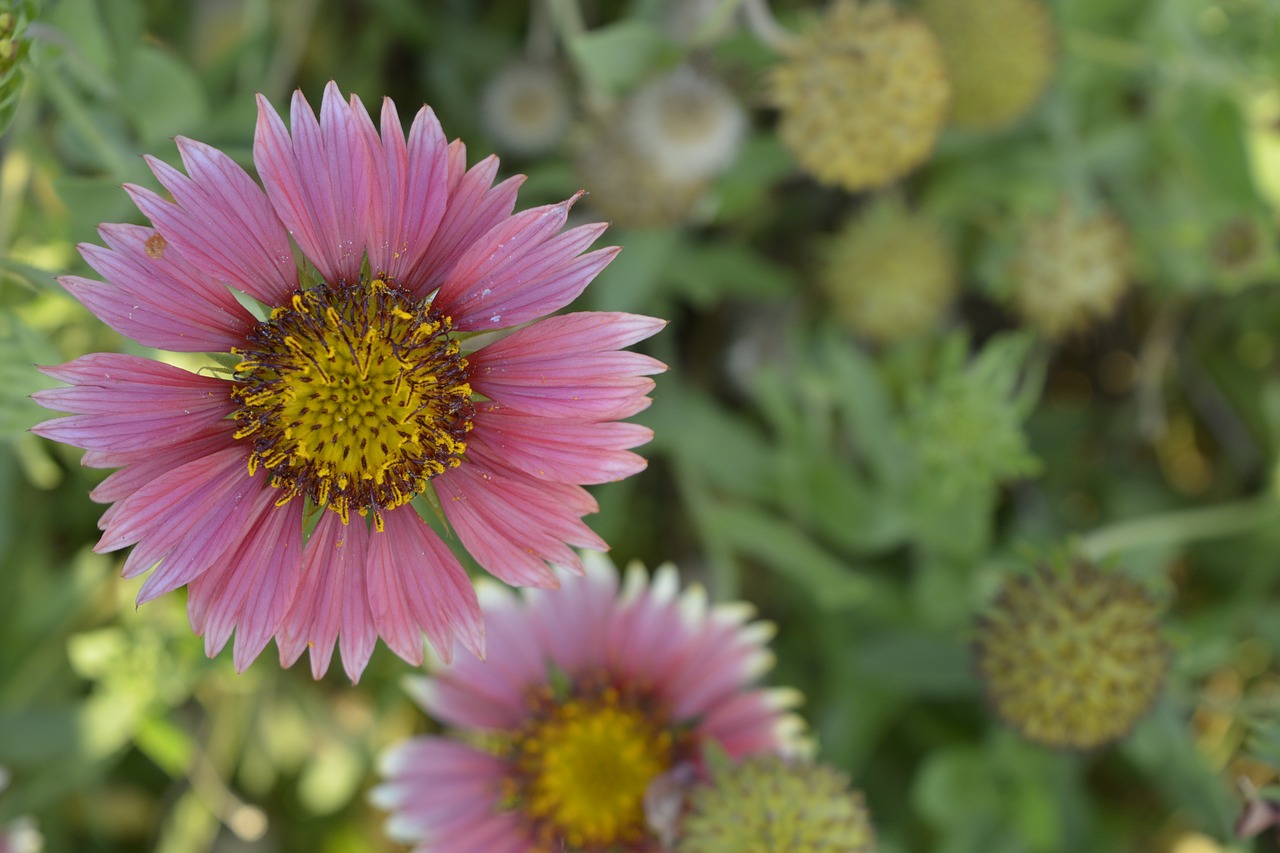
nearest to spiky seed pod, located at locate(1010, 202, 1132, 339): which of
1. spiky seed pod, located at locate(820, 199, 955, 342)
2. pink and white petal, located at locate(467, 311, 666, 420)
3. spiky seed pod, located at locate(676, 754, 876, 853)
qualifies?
spiky seed pod, located at locate(820, 199, 955, 342)

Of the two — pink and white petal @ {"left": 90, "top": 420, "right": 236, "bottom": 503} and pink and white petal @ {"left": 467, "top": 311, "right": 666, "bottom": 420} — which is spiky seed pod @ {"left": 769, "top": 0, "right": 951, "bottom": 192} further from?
pink and white petal @ {"left": 90, "top": 420, "right": 236, "bottom": 503}

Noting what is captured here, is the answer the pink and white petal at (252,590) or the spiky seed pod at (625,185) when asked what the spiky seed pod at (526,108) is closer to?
the spiky seed pod at (625,185)

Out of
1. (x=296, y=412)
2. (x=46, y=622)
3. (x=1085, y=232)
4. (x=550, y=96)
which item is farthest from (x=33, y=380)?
(x=1085, y=232)

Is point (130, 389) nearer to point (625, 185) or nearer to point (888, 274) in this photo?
point (625, 185)

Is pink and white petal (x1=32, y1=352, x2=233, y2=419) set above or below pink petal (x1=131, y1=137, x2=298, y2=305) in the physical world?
below

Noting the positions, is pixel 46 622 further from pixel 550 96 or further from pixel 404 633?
pixel 550 96

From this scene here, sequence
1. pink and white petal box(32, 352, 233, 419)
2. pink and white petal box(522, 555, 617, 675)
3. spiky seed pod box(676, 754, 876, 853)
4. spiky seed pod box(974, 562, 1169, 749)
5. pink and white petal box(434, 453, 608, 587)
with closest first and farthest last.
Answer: pink and white petal box(32, 352, 233, 419) < pink and white petal box(434, 453, 608, 587) < spiky seed pod box(676, 754, 876, 853) < spiky seed pod box(974, 562, 1169, 749) < pink and white petal box(522, 555, 617, 675)

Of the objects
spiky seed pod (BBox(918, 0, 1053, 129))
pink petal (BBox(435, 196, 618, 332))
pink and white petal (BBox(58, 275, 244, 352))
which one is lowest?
pink and white petal (BBox(58, 275, 244, 352))
